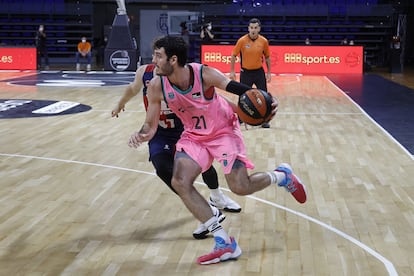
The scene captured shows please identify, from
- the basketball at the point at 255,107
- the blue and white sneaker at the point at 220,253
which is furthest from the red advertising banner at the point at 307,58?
the blue and white sneaker at the point at 220,253

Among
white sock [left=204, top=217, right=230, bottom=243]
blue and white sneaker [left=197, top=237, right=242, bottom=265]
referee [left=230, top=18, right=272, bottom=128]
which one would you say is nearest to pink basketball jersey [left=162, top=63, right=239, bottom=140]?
white sock [left=204, top=217, right=230, bottom=243]

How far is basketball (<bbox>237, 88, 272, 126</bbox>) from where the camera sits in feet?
14.4

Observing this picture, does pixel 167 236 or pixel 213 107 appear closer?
pixel 213 107

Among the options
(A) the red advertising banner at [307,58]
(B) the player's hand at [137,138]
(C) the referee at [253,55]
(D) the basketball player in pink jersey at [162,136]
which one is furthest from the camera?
(A) the red advertising banner at [307,58]

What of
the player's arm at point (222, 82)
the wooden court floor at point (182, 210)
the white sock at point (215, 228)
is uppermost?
the player's arm at point (222, 82)

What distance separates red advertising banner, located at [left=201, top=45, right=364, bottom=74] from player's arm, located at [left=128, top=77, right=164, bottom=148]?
57.2 ft

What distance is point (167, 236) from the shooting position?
5055 mm

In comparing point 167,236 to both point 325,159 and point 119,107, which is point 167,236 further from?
point 325,159

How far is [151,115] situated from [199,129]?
371 mm

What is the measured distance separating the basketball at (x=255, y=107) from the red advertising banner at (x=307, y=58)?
17672 millimetres

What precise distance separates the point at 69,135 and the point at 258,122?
227 inches

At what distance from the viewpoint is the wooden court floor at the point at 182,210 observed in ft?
14.6

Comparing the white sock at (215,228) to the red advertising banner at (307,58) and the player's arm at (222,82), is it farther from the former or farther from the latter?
the red advertising banner at (307,58)

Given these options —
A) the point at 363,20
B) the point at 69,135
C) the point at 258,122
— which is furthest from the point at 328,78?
the point at 258,122
